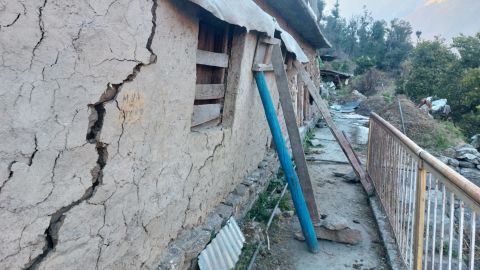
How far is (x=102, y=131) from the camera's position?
180 centimetres

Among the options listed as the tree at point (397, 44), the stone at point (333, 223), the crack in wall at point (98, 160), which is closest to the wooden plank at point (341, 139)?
the stone at point (333, 223)

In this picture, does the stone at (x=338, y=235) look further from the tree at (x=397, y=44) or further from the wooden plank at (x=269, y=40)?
the tree at (x=397, y=44)

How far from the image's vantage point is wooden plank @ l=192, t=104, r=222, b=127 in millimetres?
3090

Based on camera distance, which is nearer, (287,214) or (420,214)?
(420,214)

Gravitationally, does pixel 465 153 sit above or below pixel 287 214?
above

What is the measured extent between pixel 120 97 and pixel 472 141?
15731mm

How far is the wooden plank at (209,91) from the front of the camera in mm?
3041

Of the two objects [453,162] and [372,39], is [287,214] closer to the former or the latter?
[453,162]

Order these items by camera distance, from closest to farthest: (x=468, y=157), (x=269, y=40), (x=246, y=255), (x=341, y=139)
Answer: (x=246, y=255) → (x=269, y=40) → (x=341, y=139) → (x=468, y=157)

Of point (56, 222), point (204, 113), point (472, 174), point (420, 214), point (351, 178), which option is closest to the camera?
point (56, 222)

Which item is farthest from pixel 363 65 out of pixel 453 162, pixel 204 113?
pixel 204 113

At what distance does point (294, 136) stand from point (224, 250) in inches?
65.2

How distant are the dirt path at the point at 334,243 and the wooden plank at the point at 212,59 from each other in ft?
6.13

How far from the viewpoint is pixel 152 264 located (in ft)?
7.91
